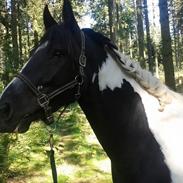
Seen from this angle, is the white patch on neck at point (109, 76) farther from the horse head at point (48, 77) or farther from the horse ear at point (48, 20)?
the horse ear at point (48, 20)

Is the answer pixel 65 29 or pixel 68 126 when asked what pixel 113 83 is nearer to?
pixel 65 29

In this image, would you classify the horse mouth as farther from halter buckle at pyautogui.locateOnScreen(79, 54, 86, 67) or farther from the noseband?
halter buckle at pyautogui.locateOnScreen(79, 54, 86, 67)

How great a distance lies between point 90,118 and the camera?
10.8 ft

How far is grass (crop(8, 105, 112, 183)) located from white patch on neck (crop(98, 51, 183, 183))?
16.3 feet

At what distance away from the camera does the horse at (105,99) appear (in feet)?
10.2

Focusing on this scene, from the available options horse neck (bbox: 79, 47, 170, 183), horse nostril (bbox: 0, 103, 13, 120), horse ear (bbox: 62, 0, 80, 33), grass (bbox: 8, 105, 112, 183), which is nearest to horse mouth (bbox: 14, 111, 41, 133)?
horse nostril (bbox: 0, 103, 13, 120)

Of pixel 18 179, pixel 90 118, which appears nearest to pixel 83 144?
pixel 18 179

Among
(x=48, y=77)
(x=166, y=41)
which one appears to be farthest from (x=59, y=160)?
(x=48, y=77)

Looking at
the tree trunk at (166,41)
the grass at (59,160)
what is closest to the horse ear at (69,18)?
the grass at (59,160)

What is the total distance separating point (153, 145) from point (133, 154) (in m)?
0.17

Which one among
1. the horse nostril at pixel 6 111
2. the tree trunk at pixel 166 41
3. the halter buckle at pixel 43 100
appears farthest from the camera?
the tree trunk at pixel 166 41

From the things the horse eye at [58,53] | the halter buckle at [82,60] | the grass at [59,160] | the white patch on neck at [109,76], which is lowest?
the grass at [59,160]

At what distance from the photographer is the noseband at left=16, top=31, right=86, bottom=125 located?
311 centimetres

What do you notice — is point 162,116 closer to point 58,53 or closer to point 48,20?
point 58,53
